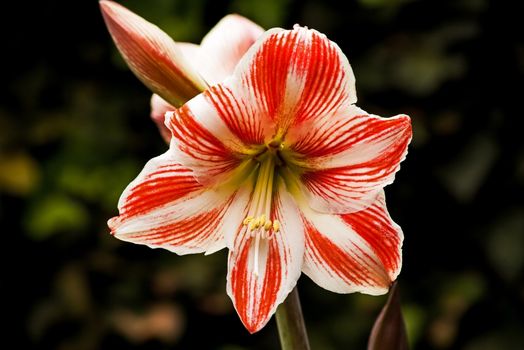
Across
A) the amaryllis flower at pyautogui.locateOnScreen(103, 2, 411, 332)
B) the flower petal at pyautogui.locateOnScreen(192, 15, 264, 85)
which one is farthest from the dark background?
the amaryllis flower at pyautogui.locateOnScreen(103, 2, 411, 332)

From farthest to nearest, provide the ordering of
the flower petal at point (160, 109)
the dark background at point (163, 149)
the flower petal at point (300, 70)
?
the dark background at point (163, 149), the flower petal at point (160, 109), the flower petal at point (300, 70)

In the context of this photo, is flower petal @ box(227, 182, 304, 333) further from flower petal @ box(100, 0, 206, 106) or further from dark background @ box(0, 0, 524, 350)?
dark background @ box(0, 0, 524, 350)

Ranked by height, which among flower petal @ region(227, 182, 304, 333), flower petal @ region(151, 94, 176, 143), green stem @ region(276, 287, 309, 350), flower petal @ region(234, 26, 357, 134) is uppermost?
flower petal @ region(234, 26, 357, 134)

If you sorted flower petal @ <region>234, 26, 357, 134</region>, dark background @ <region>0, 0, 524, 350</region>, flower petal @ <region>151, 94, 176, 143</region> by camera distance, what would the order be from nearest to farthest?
flower petal @ <region>234, 26, 357, 134</region>, flower petal @ <region>151, 94, 176, 143</region>, dark background @ <region>0, 0, 524, 350</region>

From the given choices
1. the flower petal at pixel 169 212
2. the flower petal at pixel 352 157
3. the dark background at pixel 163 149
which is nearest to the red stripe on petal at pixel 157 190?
the flower petal at pixel 169 212

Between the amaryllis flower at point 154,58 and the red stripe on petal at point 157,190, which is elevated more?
the amaryllis flower at point 154,58

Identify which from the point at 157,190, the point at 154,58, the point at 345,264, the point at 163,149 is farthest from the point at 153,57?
the point at 163,149

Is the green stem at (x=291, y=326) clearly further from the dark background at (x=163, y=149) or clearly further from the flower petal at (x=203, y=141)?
the dark background at (x=163, y=149)

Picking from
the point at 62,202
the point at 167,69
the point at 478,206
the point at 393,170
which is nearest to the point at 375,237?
the point at 393,170
